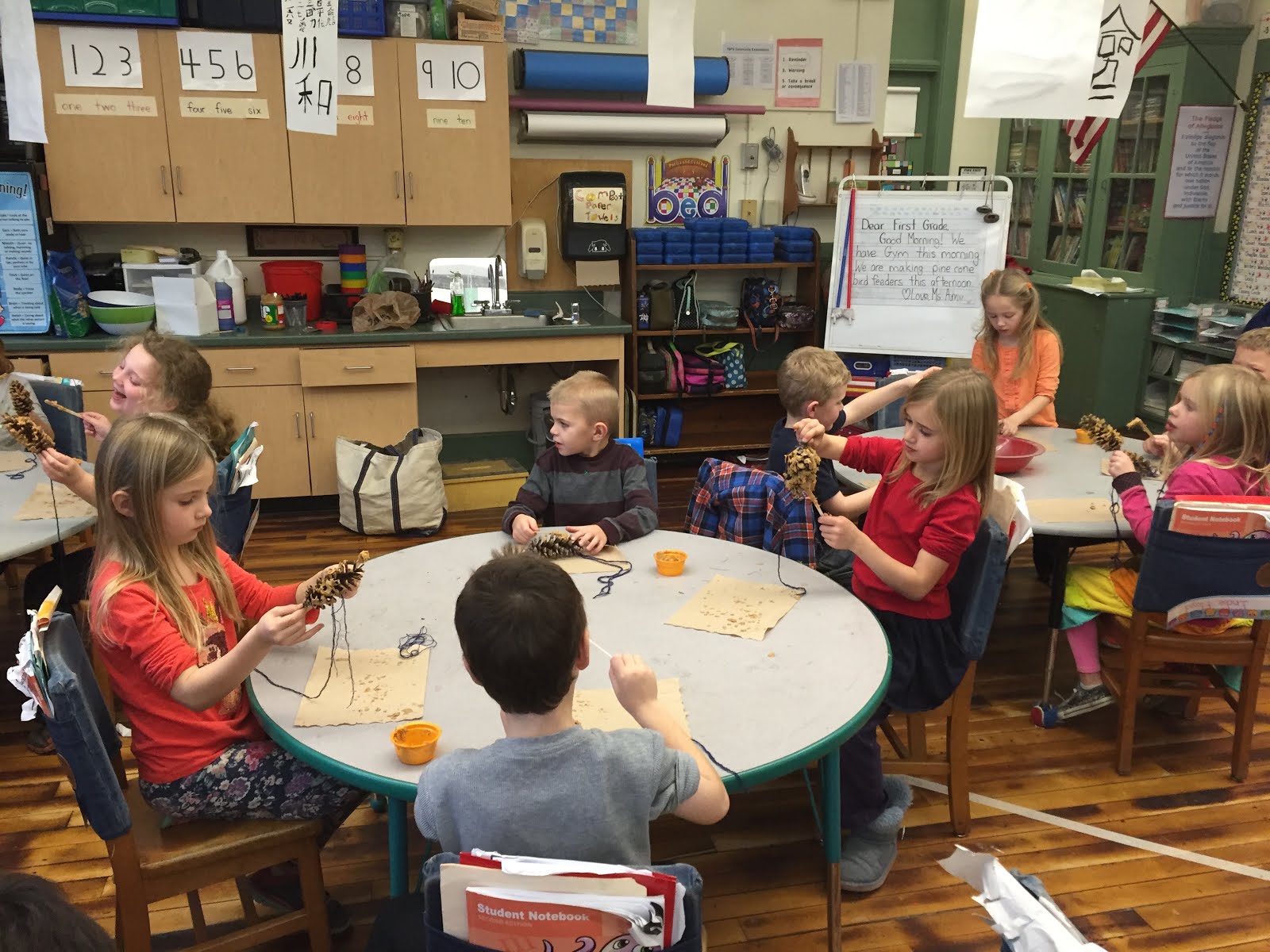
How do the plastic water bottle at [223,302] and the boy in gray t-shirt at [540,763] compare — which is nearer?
the boy in gray t-shirt at [540,763]

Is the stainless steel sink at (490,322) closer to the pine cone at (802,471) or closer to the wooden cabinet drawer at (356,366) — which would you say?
the wooden cabinet drawer at (356,366)

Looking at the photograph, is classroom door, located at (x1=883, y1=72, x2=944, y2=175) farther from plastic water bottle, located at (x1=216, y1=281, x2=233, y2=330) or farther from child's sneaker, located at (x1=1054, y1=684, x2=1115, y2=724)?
child's sneaker, located at (x1=1054, y1=684, x2=1115, y2=724)

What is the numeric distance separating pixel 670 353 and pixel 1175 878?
3.46m

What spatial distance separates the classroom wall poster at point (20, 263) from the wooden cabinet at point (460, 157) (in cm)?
155

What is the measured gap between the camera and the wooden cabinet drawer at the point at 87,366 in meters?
4.00

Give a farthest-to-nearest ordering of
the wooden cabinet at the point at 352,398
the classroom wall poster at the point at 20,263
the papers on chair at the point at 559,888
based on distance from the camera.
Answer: the wooden cabinet at the point at 352,398, the classroom wall poster at the point at 20,263, the papers on chair at the point at 559,888

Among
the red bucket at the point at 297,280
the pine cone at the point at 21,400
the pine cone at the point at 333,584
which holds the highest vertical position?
the red bucket at the point at 297,280

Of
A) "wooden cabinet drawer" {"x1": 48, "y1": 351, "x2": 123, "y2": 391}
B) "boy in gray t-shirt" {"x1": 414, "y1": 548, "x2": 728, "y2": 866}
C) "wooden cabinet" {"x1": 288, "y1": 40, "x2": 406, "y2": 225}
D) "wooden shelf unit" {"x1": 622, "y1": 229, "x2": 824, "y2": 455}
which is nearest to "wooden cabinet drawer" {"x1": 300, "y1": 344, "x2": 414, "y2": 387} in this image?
"wooden cabinet" {"x1": 288, "y1": 40, "x2": 406, "y2": 225}

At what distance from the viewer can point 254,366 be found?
4168mm

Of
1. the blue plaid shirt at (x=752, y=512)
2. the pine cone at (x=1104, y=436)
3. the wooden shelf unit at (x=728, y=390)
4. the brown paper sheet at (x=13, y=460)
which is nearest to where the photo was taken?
the blue plaid shirt at (x=752, y=512)

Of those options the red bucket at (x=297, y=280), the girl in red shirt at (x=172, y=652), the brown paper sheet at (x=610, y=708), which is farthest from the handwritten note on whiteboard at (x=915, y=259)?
the girl in red shirt at (x=172, y=652)

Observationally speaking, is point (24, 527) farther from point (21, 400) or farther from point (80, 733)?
point (80, 733)

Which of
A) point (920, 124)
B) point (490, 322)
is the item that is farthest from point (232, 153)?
point (920, 124)

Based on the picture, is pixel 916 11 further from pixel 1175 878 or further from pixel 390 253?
pixel 1175 878
